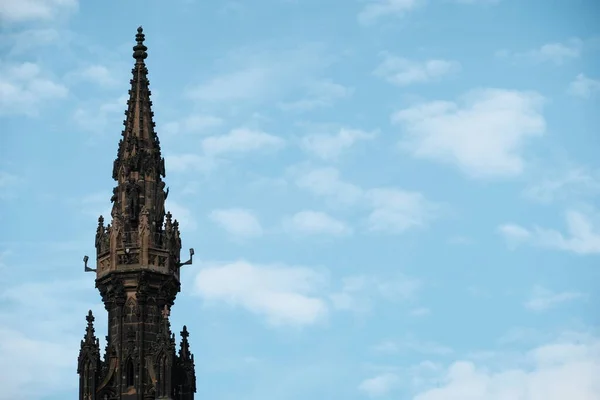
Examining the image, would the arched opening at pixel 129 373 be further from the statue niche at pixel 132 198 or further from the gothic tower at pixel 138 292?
the statue niche at pixel 132 198

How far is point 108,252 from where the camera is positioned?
123 metres

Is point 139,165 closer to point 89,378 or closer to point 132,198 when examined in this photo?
point 132,198

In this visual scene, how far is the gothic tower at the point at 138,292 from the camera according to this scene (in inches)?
4744

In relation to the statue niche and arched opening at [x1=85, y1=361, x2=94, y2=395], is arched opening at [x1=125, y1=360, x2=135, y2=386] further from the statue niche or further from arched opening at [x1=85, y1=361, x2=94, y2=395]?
the statue niche

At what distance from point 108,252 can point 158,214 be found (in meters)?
3.75

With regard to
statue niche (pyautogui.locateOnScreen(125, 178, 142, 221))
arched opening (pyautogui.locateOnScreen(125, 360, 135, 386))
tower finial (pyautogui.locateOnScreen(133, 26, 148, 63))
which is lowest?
arched opening (pyautogui.locateOnScreen(125, 360, 135, 386))

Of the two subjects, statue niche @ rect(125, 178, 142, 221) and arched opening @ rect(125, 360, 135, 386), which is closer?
arched opening @ rect(125, 360, 135, 386)

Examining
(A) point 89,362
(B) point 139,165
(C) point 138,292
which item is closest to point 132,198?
(B) point 139,165

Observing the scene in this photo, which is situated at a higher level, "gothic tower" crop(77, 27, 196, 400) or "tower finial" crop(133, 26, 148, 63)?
"tower finial" crop(133, 26, 148, 63)

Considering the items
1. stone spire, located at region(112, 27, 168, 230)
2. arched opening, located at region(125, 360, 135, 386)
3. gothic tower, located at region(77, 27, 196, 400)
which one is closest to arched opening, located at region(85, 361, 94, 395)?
gothic tower, located at region(77, 27, 196, 400)

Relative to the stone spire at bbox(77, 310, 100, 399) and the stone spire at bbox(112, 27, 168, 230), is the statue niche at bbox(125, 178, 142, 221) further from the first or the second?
the stone spire at bbox(77, 310, 100, 399)

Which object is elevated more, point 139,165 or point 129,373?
point 139,165

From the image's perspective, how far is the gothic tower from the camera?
120 meters

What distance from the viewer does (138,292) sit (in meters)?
122
